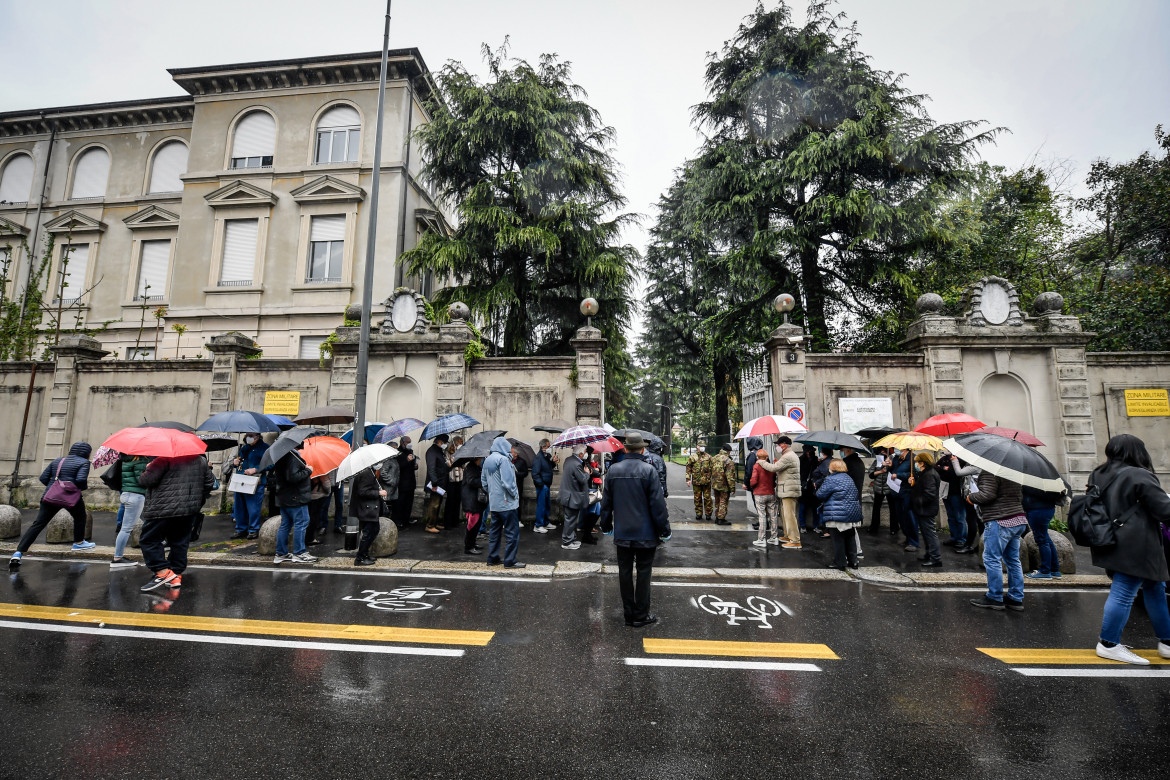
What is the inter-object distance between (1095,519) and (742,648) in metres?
3.45

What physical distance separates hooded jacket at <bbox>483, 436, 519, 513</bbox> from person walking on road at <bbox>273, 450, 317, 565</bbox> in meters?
2.77

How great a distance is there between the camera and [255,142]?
20375 millimetres

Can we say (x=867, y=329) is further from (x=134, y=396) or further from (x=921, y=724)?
(x=134, y=396)

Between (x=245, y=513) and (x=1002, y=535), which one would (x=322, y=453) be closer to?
(x=245, y=513)

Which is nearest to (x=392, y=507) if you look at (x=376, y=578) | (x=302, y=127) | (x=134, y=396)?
(x=376, y=578)

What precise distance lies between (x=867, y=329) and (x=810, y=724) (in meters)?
16.2

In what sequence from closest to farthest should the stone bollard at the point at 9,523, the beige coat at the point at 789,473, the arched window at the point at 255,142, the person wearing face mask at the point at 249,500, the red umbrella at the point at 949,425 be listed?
the stone bollard at the point at 9,523 < the beige coat at the point at 789,473 < the red umbrella at the point at 949,425 < the person wearing face mask at the point at 249,500 < the arched window at the point at 255,142

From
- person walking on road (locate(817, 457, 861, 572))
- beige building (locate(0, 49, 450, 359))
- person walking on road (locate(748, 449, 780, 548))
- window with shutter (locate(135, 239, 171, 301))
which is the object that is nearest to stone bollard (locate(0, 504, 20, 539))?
beige building (locate(0, 49, 450, 359))

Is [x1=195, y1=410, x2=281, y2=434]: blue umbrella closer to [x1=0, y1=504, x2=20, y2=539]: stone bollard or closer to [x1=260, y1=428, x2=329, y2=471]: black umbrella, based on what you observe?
[x1=260, y1=428, x2=329, y2=471]: black umbrella

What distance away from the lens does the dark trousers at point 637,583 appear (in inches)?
222

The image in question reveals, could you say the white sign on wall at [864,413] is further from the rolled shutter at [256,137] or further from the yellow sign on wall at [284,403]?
the rolled shutter at [256,137]

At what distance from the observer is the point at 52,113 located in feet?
72.0

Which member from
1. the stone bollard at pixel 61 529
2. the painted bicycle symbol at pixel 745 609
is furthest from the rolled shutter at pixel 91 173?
the painted bicycle symbol at pixel 745 609

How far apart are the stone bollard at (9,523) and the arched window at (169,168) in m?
17.0
